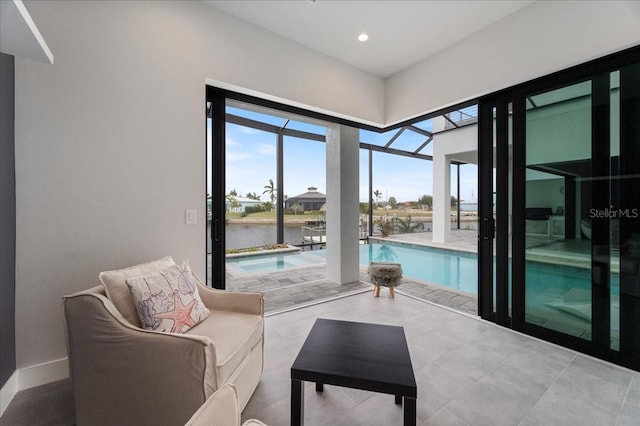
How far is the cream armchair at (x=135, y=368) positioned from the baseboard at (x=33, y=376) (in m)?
0.77

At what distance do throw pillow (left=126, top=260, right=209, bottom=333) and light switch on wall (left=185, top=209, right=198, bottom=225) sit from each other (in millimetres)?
686

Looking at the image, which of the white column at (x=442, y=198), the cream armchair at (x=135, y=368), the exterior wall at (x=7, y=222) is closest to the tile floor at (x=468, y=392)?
the exterior wall at (x=7, y=222)

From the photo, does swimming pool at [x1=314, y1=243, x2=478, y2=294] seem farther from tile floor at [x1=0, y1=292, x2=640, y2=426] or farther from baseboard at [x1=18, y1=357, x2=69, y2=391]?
baseboard at [x1=18, y1=357, x2=69, y2=391]

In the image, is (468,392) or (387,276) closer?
(468,392)

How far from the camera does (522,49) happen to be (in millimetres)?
2459

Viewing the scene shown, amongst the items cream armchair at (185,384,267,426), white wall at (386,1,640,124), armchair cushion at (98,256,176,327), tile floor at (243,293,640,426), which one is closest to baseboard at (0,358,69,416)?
armchair cushion at (98,256,176,327)

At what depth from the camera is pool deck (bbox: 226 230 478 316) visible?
11.1 feet

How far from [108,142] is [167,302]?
4.63 ft

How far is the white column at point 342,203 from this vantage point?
4.15 meters

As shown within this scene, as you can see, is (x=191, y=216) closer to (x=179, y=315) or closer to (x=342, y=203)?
(x=179, y=315)

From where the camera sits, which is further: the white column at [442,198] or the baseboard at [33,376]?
the white column at [442,198]

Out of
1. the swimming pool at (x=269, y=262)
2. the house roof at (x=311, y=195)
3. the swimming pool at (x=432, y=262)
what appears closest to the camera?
the swimming pool at (x=432, y=262)

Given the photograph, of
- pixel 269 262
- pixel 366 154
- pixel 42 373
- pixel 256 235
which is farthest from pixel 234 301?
pixel 366 154

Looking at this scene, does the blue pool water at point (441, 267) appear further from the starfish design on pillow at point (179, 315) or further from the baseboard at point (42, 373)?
the baseboard at point (42, 373)
